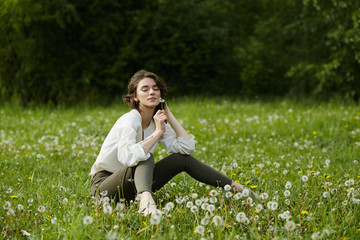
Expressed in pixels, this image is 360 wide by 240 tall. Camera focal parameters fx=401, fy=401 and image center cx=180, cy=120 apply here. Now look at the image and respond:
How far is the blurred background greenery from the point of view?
34.6 feet

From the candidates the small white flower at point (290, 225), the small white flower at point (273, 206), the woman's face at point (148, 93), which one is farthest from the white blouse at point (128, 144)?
the small white flower at point (290, 225)

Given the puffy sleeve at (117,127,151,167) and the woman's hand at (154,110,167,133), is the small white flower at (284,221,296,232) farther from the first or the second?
the woman's hand at (154,110,167,133)

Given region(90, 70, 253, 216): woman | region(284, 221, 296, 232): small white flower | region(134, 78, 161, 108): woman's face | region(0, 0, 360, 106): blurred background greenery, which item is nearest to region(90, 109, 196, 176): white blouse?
region(90, 70, 253, 216): woman

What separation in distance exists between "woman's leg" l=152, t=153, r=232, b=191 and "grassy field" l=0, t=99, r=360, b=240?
0.14 metres

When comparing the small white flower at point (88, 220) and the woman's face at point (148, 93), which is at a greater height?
the woman's face at point (148, 93)

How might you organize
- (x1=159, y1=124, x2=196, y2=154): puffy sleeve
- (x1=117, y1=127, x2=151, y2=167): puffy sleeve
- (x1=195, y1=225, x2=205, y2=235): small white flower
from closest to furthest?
(x1=195, y1=225, x2=205, y2=235): small white flower
(x1=117, y1=127, x2=151, y2=167): puffy sleeve
(x1=159, y1=124, x2=196, y2=154): puffy sleeve

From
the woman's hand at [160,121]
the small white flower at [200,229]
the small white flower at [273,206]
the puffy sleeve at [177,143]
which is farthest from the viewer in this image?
the puffy sleeve at [177,143]

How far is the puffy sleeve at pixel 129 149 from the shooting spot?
2956 mm

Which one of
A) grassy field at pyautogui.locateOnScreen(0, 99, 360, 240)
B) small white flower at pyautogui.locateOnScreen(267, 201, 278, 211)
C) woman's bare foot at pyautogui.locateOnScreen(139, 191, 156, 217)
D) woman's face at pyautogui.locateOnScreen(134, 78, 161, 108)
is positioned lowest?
grassy field at pyautogui.locateOnScreen(0, 99, 360, 240)

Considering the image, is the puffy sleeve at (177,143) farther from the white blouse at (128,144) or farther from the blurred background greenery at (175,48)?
the blurred background greenery at (175,48)

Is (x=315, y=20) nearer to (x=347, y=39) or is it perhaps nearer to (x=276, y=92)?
(x=347, y=39)

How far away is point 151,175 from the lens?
299 cm

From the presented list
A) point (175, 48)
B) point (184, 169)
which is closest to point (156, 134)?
point (184, 169)

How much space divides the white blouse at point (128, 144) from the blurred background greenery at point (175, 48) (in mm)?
7067
